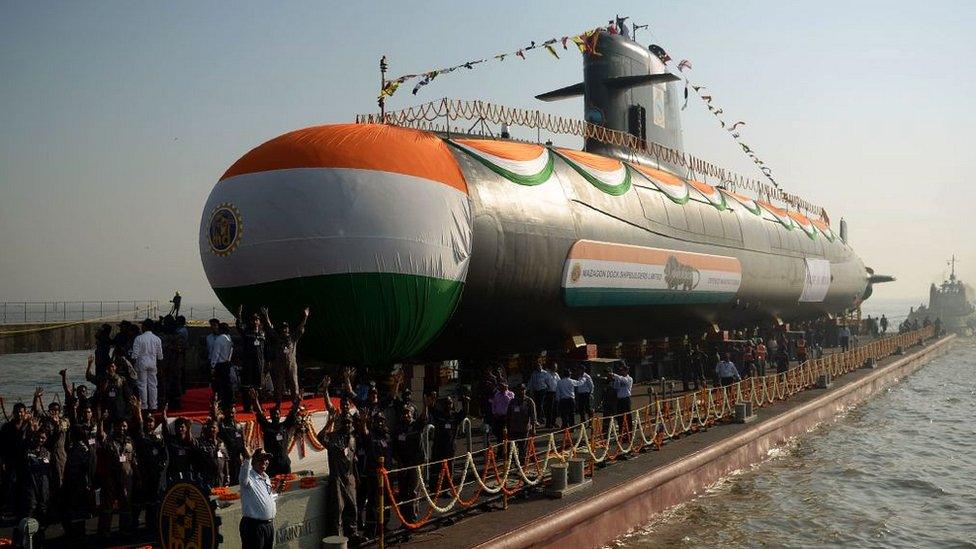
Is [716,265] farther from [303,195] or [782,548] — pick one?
[303,195]

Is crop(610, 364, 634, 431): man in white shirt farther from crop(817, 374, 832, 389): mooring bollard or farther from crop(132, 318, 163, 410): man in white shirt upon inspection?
crop(817, 374, 832, 389): mooring bollard

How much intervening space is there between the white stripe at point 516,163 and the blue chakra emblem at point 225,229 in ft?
17.1

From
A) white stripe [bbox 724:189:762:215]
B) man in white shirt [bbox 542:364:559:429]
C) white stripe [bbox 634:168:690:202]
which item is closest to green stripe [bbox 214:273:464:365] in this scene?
man in white shirt [bbox 542:364:559:429]

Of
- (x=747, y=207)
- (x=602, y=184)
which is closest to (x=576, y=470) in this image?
(x=602, y=184)

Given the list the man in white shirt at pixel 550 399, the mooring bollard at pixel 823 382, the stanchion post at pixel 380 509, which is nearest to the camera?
the stanchion post at pixel 380 509

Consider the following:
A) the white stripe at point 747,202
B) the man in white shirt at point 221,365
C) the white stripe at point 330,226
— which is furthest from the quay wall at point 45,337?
the white stripe at point 747,202

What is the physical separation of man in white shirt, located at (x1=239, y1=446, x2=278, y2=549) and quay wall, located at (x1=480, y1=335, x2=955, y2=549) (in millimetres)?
3067

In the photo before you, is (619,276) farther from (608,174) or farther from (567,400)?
(567,400)

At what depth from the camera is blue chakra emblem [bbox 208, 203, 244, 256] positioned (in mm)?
13961

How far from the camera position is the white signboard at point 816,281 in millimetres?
37156

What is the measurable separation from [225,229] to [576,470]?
7665 mm

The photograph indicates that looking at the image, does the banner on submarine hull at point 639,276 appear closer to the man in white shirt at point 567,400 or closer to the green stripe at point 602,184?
the green stripe at point 602,184

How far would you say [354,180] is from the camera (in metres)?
14.0

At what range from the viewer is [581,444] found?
630 inches
